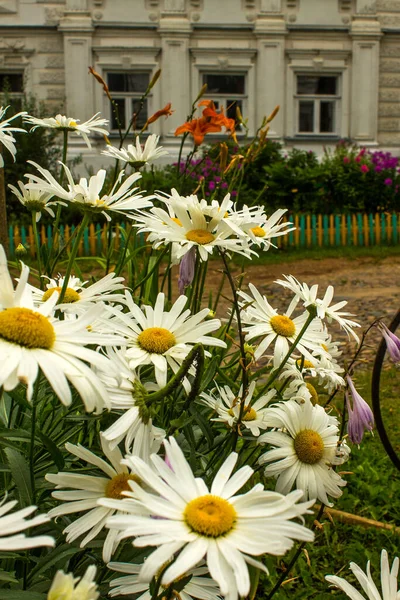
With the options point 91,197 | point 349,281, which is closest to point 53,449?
point 91,197

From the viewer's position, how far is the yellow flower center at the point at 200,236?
2.95 feet

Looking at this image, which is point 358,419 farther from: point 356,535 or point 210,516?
point 356,535

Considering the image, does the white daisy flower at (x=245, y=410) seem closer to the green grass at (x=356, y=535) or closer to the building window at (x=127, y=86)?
the green grass at (x=356, y=535)

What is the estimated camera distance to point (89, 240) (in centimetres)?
779

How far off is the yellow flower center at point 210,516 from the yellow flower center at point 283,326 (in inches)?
17.4

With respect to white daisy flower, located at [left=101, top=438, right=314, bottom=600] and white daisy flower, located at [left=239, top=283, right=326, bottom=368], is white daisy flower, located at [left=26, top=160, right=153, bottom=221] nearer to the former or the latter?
white daisy flower, located at [left=239, top=283, right=326, bottom=368]

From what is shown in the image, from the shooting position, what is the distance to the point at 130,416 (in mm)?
712

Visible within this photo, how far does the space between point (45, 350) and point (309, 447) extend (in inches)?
16.5

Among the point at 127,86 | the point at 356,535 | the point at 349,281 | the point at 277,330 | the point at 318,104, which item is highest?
the point at 127,86

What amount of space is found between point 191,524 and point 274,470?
1.00 feet

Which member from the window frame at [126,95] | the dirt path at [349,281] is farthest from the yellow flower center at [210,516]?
the window frame at [126,95]

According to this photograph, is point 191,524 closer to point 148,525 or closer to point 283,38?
point 148,525

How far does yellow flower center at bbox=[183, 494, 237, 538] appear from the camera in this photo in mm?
538

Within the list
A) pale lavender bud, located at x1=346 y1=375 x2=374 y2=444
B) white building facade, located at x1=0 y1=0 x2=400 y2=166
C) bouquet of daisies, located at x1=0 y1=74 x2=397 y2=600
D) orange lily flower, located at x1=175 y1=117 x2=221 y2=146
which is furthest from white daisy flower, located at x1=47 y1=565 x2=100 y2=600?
white building facade, located at x1=0 y1=0 x2=400 y2=166
